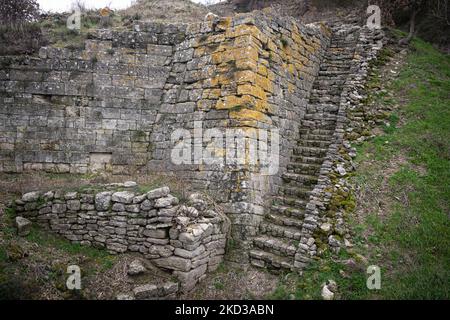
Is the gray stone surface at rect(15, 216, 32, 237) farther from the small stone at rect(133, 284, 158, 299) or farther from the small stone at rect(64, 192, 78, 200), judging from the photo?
the small stone at rect(133, 284, 158, 299)

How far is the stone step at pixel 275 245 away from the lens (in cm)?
648

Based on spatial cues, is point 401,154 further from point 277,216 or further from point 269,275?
point 269,275

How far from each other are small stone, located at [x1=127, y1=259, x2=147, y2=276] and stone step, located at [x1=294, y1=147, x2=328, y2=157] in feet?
16.1

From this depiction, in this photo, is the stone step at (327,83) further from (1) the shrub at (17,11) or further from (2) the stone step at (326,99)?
(1) the shrub at (17,11)

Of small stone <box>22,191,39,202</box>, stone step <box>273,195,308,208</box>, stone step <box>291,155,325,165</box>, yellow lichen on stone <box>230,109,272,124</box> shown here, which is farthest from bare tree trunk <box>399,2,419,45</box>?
small stone <box>22,191,39,202</box>

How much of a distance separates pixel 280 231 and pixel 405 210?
266 cm

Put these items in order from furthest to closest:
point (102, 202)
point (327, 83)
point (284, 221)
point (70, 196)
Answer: point (327, 83)
point (284, 221)
point (70, 196)
point (102, 202)

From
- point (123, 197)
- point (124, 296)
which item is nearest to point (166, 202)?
point (123, 197)

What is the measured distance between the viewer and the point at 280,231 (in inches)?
270

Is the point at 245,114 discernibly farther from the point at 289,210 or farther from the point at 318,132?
the point at 318,132

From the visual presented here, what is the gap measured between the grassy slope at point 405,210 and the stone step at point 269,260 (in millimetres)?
282

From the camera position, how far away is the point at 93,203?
6.38m

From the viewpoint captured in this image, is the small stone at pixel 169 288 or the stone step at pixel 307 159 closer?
the small stone at pixel 169 288

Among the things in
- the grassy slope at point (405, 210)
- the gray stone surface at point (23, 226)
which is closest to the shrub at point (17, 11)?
the gray stone surface at point (23, 226)
